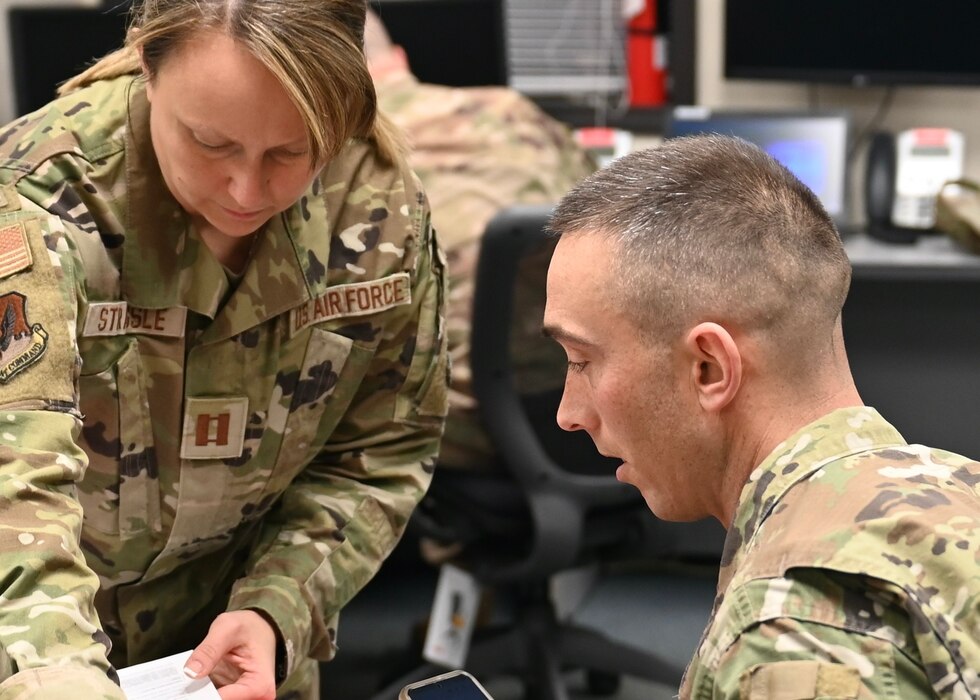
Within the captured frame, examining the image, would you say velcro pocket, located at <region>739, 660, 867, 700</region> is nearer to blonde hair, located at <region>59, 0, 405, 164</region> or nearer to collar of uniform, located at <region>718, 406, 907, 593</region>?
collar of uniform, located at <region>718, 406, 907, 593</region>

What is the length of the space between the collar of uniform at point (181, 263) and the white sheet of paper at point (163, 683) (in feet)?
1.11

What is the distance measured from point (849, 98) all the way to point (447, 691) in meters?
2.66

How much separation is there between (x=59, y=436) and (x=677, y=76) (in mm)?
2641

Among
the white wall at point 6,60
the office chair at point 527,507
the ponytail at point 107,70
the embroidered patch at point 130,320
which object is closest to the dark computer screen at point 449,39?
the white wall at point 6,60

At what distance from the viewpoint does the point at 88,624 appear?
997 mm

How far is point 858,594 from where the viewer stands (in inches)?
32.1

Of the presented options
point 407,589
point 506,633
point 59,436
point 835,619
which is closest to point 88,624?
point 59,436

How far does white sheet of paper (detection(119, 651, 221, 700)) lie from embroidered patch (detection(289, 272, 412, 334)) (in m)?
0.37

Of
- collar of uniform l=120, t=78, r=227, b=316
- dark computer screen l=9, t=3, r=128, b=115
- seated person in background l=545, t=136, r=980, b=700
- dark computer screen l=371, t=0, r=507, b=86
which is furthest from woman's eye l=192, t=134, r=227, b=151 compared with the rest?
dark computer screen l=9, t=3, r=128, b=115

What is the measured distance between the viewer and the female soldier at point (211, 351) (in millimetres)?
1071

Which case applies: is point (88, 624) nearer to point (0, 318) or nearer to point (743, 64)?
point (0, 318)

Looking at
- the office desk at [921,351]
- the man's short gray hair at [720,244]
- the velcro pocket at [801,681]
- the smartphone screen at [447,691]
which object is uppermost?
the man's short gray hair at [720,244]

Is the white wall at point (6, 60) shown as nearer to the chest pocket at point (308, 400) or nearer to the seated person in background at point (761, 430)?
the chest pocket at point (308, 400)

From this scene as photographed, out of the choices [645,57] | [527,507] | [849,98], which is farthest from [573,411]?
[645,57]
